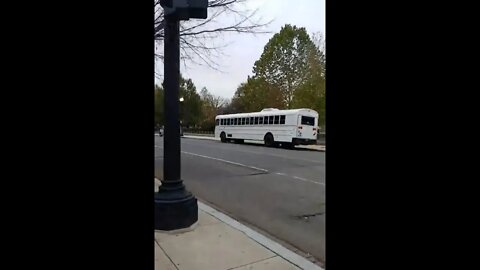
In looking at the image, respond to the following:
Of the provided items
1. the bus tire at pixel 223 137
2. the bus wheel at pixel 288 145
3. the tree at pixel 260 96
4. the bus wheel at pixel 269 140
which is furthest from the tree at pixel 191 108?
the bus wheel at pixel 288 145

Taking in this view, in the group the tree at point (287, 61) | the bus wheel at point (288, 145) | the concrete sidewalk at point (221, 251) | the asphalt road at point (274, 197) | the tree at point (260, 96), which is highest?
the tree at point (287, 61)

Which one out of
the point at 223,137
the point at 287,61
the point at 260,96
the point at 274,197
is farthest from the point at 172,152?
the point at 260,96

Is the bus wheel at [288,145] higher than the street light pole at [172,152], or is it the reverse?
the street light pole at [172,152]

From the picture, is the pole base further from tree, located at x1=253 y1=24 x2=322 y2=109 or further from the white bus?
tree, located at x1=253 y1=24 x2=322 y2=109

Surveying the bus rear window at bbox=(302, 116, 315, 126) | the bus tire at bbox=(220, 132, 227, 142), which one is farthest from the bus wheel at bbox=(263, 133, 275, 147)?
the bus tire at bbox=(220, 132, 227, 142)

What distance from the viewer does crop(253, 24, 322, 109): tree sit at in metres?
29.9

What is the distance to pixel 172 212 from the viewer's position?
454cm

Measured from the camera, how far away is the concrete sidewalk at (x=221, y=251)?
3.36 meters

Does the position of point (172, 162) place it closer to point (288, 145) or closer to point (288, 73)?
point (288, 145)

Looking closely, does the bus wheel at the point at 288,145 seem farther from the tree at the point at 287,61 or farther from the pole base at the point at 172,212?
the pole base at the point at 172,212

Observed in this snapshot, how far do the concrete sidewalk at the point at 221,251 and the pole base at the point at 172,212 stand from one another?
0.43 ft

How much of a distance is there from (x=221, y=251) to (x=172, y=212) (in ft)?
3.61
